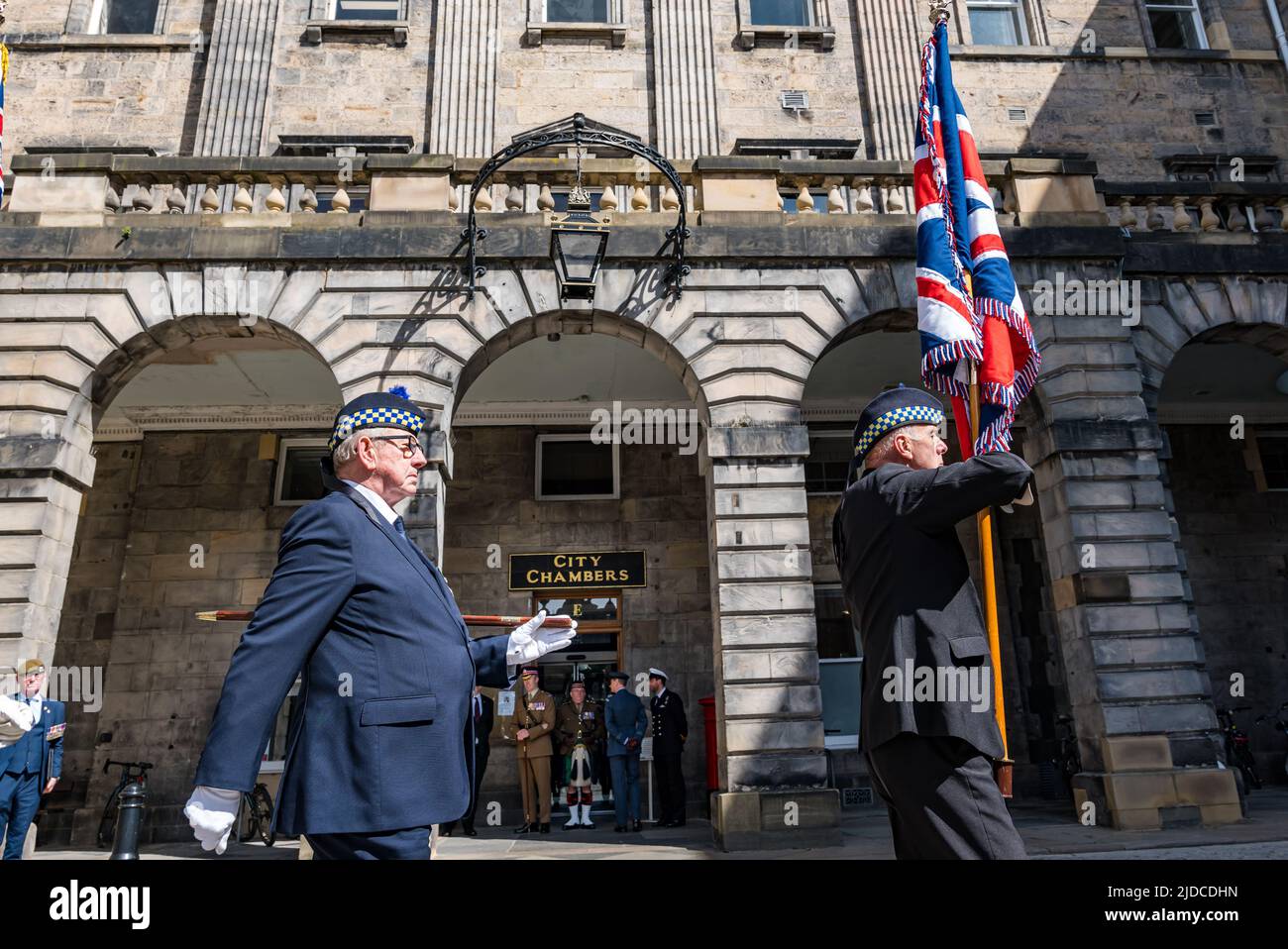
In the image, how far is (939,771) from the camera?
10.7ft

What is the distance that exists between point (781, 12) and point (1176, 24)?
27.4ft

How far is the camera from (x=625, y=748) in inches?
492

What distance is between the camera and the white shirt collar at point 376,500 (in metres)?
3.45

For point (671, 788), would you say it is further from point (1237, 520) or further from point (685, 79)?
point (685, 79)

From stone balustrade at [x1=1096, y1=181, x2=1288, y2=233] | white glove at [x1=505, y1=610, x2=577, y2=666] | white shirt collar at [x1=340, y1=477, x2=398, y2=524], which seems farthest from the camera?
stone balustrade at [x1=1096, y1=181, x2=1288, y2=233]

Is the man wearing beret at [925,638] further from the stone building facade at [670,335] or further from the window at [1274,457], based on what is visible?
the window at [1274,457]

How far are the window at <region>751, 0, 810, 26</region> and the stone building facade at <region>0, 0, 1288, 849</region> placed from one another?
4.0 inches

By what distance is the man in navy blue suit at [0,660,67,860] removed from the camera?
885 centimetres

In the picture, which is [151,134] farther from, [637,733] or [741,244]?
[637,733]

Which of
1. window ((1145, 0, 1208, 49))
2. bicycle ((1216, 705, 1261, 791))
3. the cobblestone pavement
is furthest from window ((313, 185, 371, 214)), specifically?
window ((1145, 0, 1208, 49))

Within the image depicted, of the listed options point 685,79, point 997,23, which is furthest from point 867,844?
point 997,23

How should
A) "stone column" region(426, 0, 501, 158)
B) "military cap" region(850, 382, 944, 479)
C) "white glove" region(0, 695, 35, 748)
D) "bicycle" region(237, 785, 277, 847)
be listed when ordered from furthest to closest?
"stone column" region(426, 0, 501, 158)
"bicycle" region(237, 785, 277, 847)
"white glove" region(0, 695, 35, 748)
"military cap" region(850, 382, 944, 479)

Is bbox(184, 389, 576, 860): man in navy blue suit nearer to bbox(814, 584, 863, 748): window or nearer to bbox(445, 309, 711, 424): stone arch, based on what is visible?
bbox(445, 309, 711, 424): stone arch
